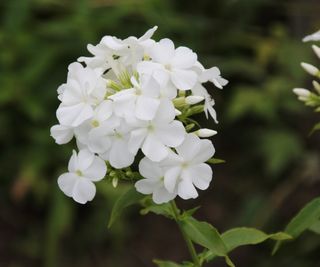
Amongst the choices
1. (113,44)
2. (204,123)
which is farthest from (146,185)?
(204,123)

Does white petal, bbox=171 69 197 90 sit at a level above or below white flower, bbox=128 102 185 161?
above

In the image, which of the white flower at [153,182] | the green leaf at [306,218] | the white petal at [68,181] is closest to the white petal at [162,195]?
the white flower at [153,182]

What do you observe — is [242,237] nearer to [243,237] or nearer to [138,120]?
[243,237]

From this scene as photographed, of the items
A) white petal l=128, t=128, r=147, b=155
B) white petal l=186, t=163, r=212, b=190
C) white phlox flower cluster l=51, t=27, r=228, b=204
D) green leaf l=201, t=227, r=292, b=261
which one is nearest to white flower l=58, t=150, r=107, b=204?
white phlox flower cluster l=51, t=27, r=228, b=204

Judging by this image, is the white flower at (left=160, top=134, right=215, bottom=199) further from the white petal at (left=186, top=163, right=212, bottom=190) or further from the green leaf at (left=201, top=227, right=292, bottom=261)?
the green leaf at (left=201, top=227, right=292, bottom=261)

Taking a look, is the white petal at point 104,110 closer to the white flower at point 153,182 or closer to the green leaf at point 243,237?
the white flower at point 153,182
